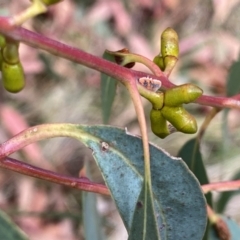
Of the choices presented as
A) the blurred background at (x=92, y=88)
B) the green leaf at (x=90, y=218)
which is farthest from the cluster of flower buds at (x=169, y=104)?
the blurred background at (x=92, y=88)

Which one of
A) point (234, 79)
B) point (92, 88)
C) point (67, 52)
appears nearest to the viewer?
point (67, 52)

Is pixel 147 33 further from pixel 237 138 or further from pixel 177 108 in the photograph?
pixel 177 108

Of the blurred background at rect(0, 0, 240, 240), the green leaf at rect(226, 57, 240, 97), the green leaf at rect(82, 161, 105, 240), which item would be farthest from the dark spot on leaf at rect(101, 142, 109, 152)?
the blurred background at rect(0, 0, 240, 240)

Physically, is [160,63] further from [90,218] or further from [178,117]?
[90,218]

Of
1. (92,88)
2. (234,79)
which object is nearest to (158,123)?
→ (234,79)

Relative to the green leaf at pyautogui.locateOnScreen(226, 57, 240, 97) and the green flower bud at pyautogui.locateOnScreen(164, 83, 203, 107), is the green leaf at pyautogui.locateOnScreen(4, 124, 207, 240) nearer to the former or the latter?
the green flower bud at pyautogui.locateOnScreen(164, 83, 203, 107)

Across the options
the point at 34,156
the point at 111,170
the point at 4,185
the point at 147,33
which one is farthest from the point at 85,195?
the point at 147,33
